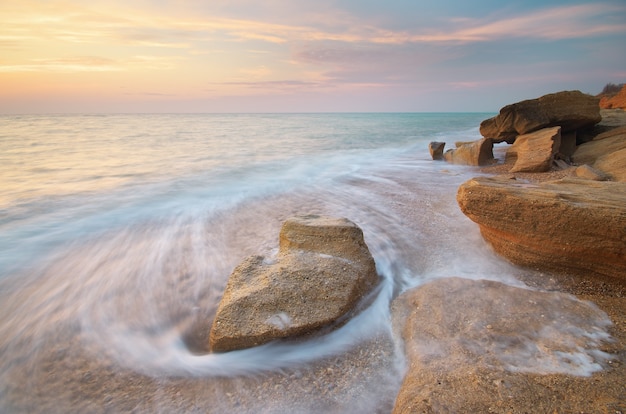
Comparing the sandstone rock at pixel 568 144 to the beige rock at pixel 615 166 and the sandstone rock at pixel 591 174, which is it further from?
the sandstone rock at pixel 591 174

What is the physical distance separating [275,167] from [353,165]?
2515 mm

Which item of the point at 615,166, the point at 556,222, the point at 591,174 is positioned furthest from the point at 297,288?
the point at 615,166

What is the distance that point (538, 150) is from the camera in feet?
23.5

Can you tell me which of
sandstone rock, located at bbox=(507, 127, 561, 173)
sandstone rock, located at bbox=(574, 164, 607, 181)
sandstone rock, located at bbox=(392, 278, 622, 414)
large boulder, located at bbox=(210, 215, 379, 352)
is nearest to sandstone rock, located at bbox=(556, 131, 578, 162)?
sandstone rock, located at bbox=(507, 127, 561, 173)

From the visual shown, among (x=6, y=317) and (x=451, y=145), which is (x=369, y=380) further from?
(x=451, y=145)

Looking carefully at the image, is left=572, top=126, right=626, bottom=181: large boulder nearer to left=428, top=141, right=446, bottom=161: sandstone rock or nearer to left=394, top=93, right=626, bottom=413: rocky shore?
left=394, top=93, right=626, bottom=413: rocky shore

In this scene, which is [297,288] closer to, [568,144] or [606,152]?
[606,152]

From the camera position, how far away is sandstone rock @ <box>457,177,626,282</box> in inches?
111

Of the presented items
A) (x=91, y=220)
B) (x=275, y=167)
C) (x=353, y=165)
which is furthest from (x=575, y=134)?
(x=91, y=220)

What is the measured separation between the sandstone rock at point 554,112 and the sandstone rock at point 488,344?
6893 millimetres

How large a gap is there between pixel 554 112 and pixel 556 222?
6.53 metres

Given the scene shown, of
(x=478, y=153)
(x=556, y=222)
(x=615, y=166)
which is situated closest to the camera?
(x=556, y=222)

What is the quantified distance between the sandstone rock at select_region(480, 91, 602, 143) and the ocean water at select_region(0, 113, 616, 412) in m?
1.67

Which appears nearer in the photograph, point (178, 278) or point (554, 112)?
point (178, 278)
